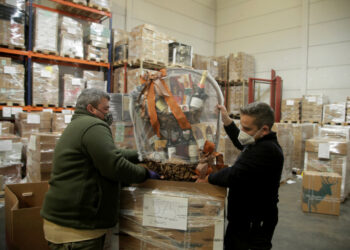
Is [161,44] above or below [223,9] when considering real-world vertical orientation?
below

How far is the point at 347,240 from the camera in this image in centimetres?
359

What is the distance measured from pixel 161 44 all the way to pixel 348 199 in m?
5.56

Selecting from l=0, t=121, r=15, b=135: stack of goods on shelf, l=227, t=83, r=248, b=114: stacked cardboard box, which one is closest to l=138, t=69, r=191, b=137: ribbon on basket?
l=0, t=121, r=15, b=135: stack of goods on shelf

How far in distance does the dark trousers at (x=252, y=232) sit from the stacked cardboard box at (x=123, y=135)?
8.94 ft

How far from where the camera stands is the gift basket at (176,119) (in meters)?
1.82

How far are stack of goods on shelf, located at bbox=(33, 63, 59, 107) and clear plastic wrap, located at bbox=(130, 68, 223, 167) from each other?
4.73 metres

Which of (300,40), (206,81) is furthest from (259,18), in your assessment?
(206,81)

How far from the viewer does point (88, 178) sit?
1.71m

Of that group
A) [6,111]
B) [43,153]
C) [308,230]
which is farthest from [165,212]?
[6,111]

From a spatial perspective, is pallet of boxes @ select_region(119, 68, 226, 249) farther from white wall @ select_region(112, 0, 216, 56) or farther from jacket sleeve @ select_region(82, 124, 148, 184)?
white wall @ select_region(112, 0, 216, 56)

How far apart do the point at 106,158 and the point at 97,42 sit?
18.7 feet

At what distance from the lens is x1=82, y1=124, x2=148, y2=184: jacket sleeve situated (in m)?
1.62

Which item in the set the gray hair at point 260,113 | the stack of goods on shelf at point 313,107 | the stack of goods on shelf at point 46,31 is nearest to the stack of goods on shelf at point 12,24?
the stack of goods on shelf at point 46,31

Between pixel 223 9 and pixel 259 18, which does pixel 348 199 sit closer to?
pixel 259 18
